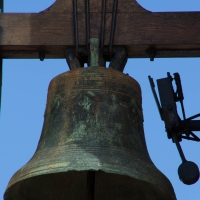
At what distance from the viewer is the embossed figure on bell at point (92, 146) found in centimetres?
516

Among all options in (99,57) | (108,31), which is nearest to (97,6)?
(108,31)

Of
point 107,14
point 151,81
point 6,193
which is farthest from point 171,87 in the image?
point 6,193

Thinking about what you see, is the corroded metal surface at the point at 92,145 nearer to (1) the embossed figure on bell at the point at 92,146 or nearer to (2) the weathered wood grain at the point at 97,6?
(1) the embossed figure on bell at the point at 92,146

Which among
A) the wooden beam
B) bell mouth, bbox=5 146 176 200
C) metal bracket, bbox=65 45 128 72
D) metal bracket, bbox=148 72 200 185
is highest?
the wooden beam

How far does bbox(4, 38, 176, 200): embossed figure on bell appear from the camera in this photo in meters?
5.16

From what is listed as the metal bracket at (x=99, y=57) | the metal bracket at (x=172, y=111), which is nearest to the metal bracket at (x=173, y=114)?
the metal bracket at (x=172, y=111)

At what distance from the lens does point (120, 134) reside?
5.34 m

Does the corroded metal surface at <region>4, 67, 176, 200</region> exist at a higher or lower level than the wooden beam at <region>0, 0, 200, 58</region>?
lower

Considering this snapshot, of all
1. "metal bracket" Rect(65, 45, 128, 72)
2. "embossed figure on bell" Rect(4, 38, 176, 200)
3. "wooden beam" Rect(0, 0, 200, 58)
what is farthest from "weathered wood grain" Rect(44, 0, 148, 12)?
"embossed figure on bell" Rect(4, 38, 176, 200)

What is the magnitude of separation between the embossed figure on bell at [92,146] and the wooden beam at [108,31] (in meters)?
0.29

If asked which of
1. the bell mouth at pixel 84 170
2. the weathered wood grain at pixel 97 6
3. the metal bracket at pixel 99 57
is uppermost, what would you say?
the weathered wood grain at pixel 97 6

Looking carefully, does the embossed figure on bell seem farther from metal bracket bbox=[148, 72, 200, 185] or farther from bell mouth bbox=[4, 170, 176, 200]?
metal bracket bbox=[148, 72, 200, 185]

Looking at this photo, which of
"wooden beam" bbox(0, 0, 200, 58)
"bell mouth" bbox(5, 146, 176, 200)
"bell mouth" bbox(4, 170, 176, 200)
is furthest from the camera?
"wooden beam" bbox(0, 0, 200, 58)

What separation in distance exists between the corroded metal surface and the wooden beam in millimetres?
284
